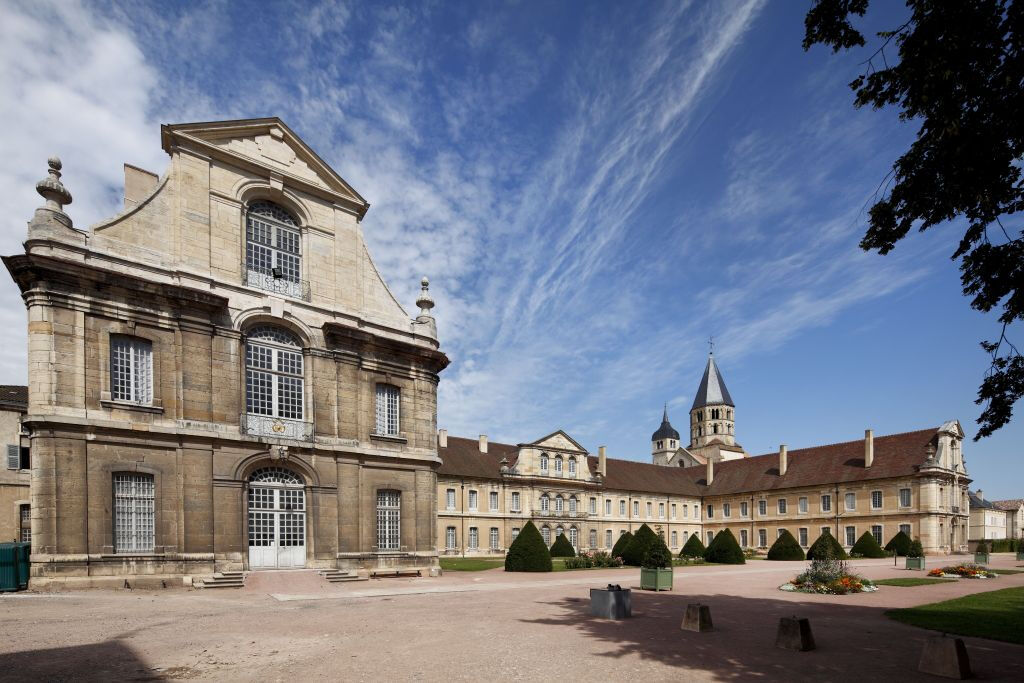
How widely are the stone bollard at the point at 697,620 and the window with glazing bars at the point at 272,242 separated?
16223mm

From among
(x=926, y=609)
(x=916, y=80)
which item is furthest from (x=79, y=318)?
(x=926, y=609)

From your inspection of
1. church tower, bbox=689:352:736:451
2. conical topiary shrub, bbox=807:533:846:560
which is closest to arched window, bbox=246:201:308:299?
conical topiary shrub, bbox=807:533:846:560

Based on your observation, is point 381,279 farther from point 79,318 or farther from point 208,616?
point 208,616

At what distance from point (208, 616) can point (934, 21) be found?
1487cm

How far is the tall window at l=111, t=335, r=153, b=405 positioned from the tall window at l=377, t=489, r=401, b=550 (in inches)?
326

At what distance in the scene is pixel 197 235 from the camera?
60.5 ft

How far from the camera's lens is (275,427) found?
1891 centimetres

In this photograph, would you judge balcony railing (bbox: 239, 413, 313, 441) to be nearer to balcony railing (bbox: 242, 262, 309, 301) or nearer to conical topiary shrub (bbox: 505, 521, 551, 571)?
balcony railing (bbox: 242, 262, 309, 301)

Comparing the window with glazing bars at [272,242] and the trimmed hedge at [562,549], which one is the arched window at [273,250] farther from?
the trimmed hedge at [562,549]

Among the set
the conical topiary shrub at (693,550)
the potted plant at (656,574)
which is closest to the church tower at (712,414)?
the conical topiary shrub at (693,550)

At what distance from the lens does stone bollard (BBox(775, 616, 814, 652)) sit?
8727mm

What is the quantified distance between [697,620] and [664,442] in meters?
88.0

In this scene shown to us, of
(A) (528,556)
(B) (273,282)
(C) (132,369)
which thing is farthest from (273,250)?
(A) (528,556)

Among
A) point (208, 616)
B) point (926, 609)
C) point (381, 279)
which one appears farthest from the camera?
point (381, 279)
